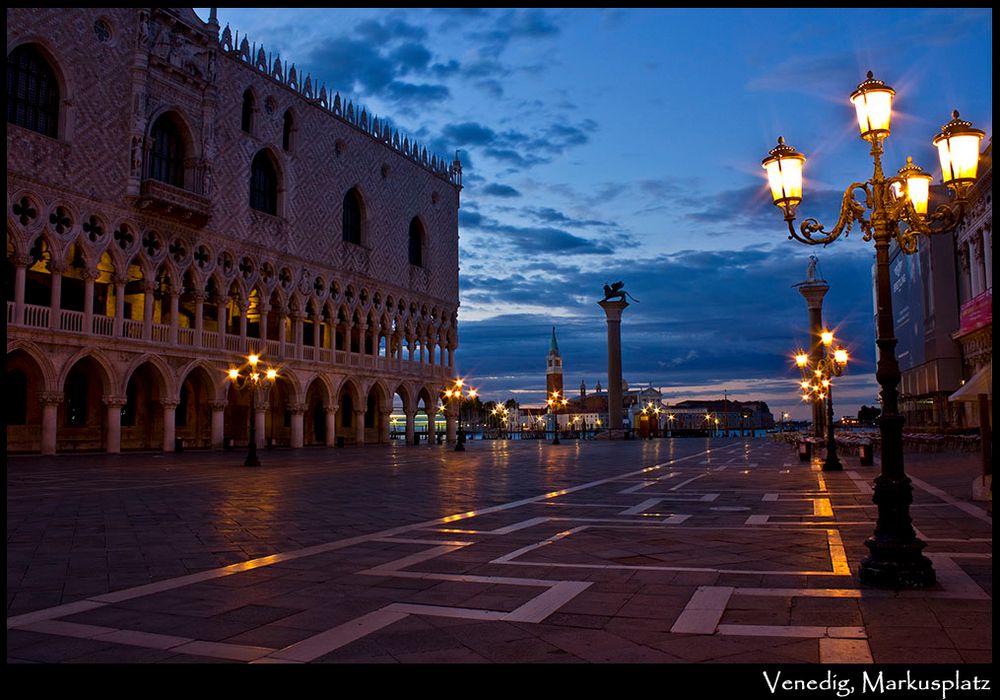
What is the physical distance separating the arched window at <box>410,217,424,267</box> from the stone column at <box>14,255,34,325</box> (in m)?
27.5

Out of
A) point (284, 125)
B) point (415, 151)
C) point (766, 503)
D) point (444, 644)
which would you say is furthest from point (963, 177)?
point (415, 151)

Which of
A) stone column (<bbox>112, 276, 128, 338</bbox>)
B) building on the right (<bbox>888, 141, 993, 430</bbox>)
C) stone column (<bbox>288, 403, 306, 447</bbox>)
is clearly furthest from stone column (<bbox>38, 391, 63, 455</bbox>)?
building on the right (<bbox>888, 141, 993, 430</bbox>)

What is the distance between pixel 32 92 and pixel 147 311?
8.80 metres

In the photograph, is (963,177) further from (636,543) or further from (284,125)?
(284,125)

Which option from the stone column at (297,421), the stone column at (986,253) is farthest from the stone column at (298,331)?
the stone column at (986,253)

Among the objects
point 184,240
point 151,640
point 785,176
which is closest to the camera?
point 151,640

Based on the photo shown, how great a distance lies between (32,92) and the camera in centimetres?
2752

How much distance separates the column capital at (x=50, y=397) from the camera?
2673cm

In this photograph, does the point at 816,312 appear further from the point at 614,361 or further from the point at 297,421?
the point at 297,421

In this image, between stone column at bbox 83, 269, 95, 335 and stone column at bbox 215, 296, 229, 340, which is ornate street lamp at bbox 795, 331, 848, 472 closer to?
stone column at bbox 215, 296, 229, 340

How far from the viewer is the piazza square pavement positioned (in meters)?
4.07

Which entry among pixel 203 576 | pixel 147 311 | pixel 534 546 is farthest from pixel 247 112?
pixel 203 576

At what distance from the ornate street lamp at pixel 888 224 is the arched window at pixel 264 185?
35.3 meters

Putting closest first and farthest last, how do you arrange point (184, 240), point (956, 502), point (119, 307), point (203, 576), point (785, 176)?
point (203, 576) → point (785, 176) → point (956, 502) → point (119, 307) → point (184, 240)
